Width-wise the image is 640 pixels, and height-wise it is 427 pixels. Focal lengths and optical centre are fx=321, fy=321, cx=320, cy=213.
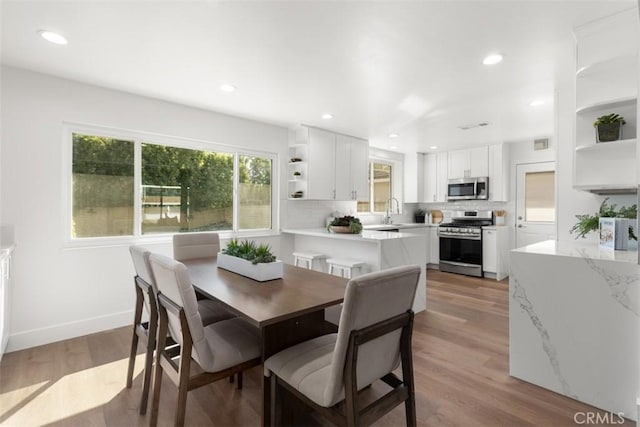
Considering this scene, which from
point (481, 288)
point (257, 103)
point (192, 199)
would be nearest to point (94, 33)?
point (257, 103)

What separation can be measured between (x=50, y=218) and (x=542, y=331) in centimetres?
406

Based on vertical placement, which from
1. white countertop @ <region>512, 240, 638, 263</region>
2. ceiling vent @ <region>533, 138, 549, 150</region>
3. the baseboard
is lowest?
the baseboard

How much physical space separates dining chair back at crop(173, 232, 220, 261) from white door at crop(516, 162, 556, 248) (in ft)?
17.0

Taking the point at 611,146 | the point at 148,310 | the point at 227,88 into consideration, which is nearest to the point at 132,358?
the point at 148,310

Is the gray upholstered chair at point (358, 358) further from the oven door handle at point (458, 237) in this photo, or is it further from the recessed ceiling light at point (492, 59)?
the oven door handle at point (458, 237)

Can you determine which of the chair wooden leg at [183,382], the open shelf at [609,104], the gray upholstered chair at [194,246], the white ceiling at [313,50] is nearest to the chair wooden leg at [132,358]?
the gray upholstered chair at [194,246]

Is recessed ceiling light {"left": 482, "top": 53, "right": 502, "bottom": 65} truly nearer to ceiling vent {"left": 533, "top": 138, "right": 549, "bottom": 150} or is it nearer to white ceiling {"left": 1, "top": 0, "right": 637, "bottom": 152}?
white ceiling {"left": 1, "top": 0, "right": 637, "bottom": 152}

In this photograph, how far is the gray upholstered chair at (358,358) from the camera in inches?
48.8

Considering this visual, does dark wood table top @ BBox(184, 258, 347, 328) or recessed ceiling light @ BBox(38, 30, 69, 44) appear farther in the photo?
recessed ceiling light @ BBox(38, 30, 69, 44)

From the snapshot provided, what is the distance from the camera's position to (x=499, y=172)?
5594 mm

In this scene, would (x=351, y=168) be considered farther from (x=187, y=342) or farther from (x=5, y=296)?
(x=5, y=296)

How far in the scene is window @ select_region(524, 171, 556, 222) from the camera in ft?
17.5

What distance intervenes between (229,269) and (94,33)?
1.83m

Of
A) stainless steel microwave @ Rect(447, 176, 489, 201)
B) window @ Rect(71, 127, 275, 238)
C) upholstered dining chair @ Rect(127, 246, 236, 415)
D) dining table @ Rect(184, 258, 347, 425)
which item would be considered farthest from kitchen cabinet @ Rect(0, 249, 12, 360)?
stainless steel microwave @ Rect(447, 176, 489, 201)
